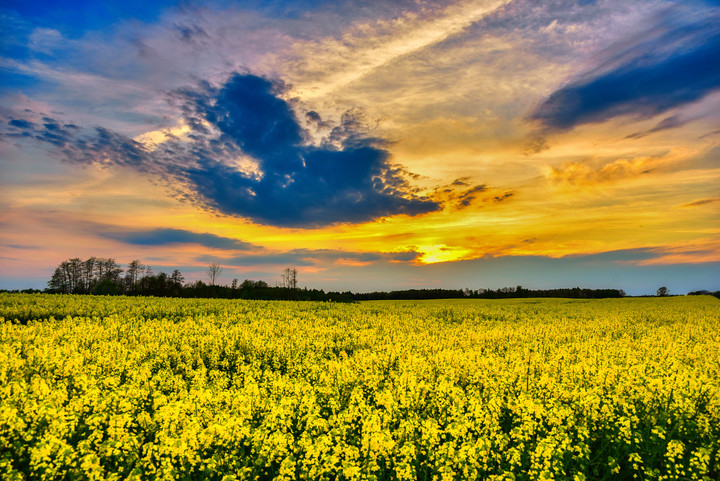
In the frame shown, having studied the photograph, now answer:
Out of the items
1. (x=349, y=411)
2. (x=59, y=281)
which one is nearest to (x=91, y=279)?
(x=59, y=281)

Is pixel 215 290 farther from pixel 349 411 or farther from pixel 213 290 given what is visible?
pixel 349 411

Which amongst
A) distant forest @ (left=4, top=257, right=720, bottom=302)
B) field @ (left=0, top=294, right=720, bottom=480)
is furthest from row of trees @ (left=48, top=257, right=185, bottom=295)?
field @ (left=0, top=294, right=720, bottom=480)

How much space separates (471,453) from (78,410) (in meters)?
7.02

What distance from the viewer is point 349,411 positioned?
7.28 m

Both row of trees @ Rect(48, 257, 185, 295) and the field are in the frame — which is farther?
row of trees @ Rect(48, 257, 185, 295)

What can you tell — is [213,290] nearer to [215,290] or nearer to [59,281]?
[215,290]

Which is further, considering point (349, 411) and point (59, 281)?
point (59, 281)

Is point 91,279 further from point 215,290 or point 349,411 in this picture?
point 349,411

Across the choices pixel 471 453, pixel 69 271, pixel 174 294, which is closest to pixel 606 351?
pixel 471 453

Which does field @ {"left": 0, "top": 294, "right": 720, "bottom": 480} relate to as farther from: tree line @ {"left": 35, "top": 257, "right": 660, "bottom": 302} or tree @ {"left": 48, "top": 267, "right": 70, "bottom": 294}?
tree @ {"left": 48, "top": 267, "right": 70, "bottom": 294}

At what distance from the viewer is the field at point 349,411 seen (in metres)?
5.70

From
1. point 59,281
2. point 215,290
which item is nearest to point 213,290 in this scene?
point 215,290

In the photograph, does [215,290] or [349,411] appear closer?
[349,411]

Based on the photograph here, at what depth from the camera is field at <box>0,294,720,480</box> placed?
5699mm
